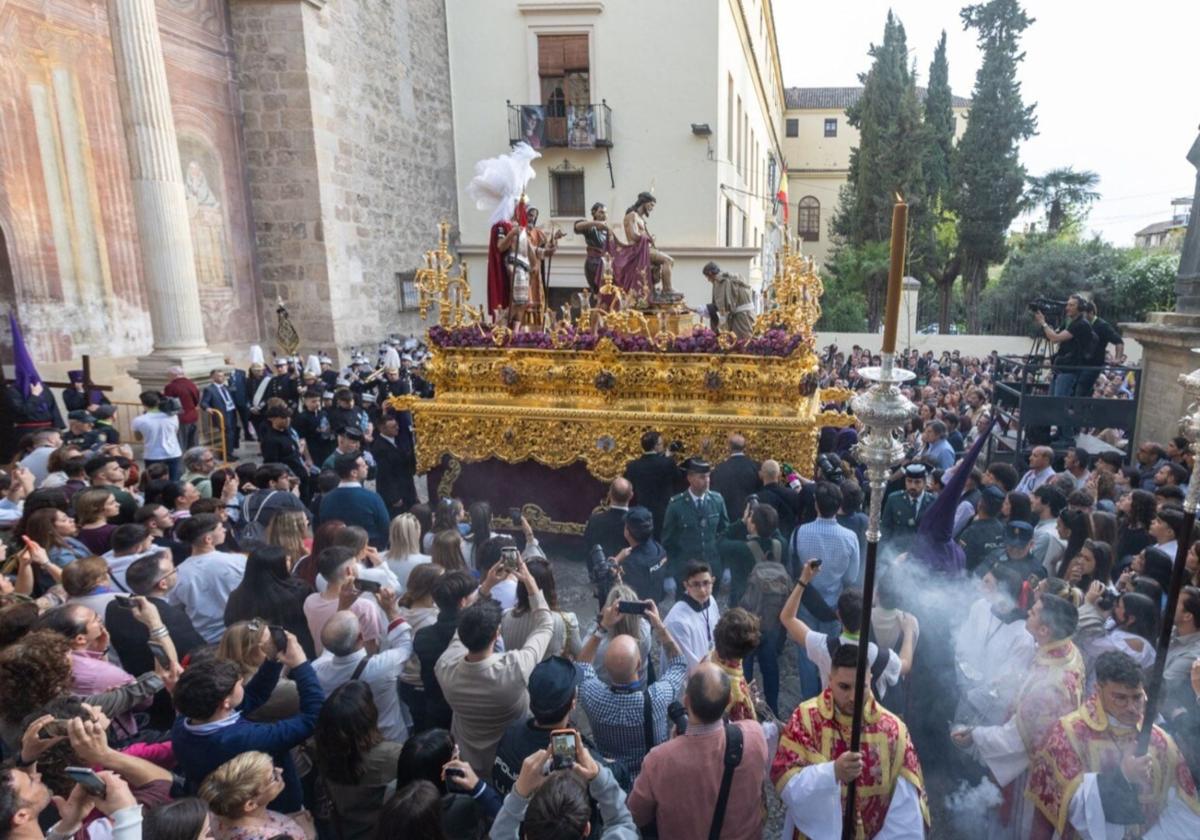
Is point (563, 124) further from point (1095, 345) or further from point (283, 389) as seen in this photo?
point (1095, 345)

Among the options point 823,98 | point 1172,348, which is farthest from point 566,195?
point 823,98

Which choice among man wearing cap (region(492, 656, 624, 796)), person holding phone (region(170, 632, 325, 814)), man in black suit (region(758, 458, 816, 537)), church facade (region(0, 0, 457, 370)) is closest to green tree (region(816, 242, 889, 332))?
church facade (region(0, 0, 457, 370))

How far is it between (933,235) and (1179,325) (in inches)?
1035

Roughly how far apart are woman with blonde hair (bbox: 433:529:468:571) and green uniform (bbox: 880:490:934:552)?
3.20m

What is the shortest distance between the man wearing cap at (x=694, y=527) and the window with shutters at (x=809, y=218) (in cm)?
4503

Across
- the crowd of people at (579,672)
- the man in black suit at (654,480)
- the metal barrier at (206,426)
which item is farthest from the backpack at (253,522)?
the metal barrier at (206,426)

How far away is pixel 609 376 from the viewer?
7652 mm

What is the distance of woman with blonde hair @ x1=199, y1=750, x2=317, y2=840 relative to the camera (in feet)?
7.29

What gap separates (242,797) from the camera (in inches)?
87.7

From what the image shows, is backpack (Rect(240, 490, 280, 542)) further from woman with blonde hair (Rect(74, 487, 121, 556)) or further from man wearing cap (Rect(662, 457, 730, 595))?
man wearing cap (Rect(662, 457, 730, 595))

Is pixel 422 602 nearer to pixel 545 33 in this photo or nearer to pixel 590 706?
pixel 590 706

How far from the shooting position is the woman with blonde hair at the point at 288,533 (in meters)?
4.62

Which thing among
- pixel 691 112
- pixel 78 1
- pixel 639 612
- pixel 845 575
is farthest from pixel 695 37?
pixel 639 612

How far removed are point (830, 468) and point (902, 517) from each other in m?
1.55
